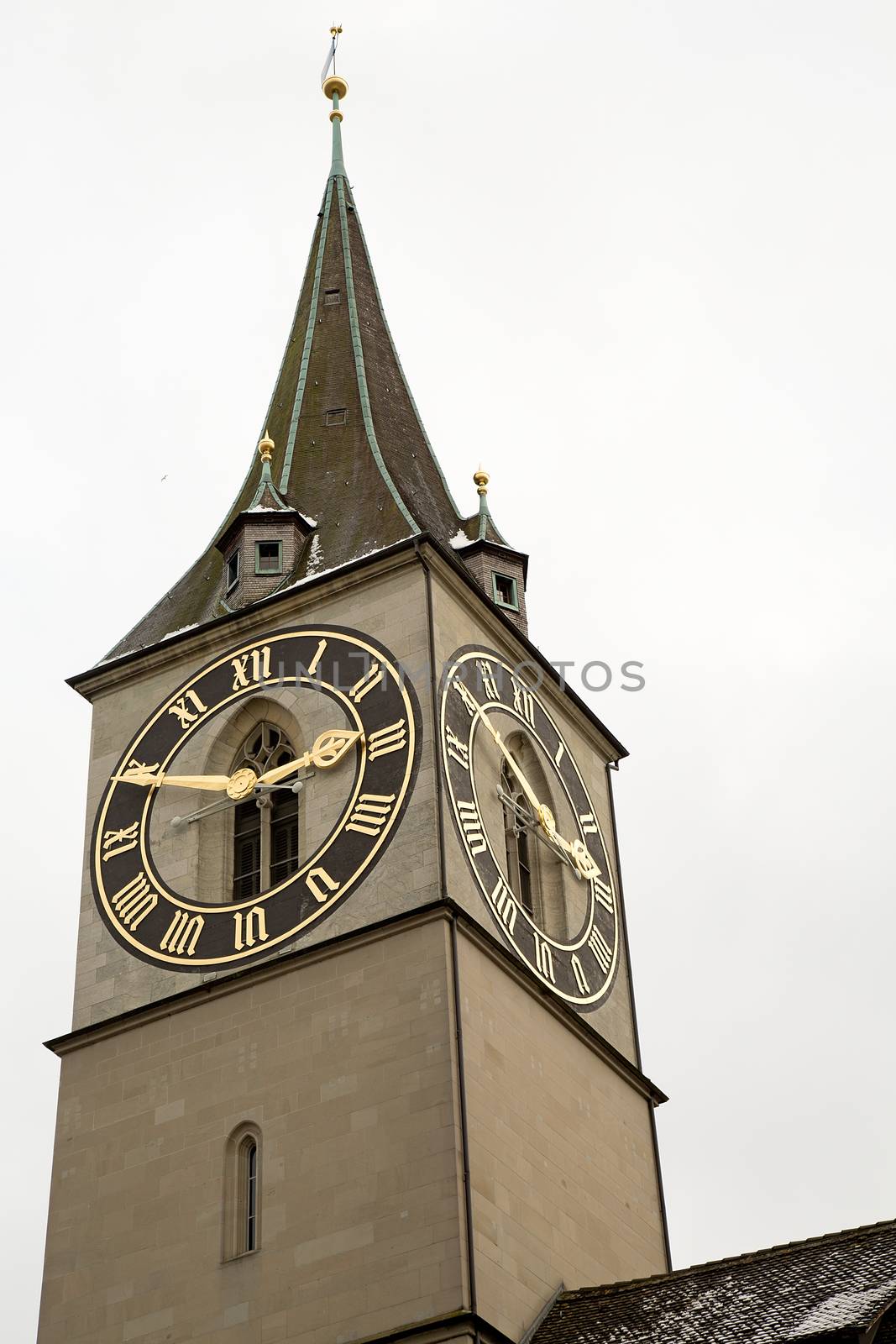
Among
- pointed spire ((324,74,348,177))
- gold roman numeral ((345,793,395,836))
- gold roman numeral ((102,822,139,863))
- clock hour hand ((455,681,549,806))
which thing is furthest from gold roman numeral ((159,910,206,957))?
pointed spire ((324,74,348,177))

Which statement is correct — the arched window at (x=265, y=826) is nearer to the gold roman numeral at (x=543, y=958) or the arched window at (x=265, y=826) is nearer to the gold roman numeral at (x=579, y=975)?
the gold roman numeral at (x=543, y=958)

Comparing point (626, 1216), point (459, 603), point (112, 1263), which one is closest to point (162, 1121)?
point (112, 1263)

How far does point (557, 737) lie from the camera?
103 ft

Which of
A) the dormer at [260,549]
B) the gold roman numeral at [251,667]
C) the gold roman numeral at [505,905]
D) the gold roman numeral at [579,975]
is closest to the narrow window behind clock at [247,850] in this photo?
the gold roman numeral at [251,667]

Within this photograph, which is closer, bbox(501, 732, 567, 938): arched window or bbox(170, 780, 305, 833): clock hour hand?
bbox(170, 780, 305, 833): clock hour hand

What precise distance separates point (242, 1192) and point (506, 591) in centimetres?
907

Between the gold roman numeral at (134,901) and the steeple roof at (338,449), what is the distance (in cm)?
358

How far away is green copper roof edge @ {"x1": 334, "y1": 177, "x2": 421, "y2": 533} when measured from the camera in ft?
104

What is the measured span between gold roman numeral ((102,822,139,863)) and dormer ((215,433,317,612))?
3073 millimetres

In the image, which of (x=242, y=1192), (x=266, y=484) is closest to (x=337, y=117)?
(x=266, y=484)

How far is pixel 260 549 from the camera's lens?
103 feet

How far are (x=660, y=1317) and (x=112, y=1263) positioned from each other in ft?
18.1

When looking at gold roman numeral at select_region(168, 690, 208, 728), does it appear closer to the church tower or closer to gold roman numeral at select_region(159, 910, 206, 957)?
the church tower

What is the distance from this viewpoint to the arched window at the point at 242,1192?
2528 cm
